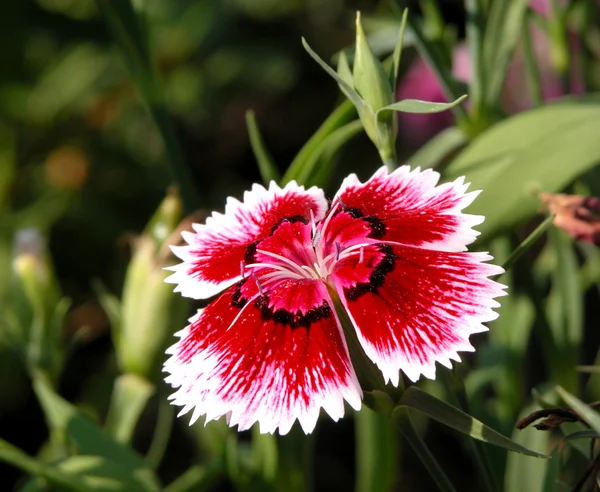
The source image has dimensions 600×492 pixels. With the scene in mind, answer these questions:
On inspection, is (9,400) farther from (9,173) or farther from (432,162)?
(432,162)

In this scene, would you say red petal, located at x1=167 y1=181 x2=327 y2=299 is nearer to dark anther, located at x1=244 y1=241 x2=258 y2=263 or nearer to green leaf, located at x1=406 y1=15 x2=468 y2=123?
dark anther, located at x1=244 y1=241 x2=258 y2=263

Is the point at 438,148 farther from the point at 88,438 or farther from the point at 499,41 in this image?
the point at 88,438

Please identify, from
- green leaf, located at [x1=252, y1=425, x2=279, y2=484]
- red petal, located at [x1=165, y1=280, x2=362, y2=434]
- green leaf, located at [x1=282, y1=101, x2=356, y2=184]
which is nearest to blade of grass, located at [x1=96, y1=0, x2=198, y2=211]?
green leaf, located at [x1=282, y1=101, x2=356, y2=184]

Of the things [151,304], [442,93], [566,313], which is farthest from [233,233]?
[442,93]

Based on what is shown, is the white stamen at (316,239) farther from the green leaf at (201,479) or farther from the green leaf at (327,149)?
the green leaf at (201,479)

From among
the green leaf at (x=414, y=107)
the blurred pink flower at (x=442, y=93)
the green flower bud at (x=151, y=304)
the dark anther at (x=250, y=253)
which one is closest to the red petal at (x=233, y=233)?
the dark anther at (x=250, y=253)

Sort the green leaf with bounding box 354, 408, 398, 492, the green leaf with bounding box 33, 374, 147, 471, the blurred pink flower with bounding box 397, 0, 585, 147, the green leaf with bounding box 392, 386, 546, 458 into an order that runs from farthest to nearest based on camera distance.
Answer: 1. the blurred pink flower with bounding box 397, 0, 585, 147
2. the green leaf with bounding box 354, 408, 398, 492
3. the green leaf with bounding box 33, 374, 147, 471
4. the green leaf with bounding box 392, 386, 546, 458
